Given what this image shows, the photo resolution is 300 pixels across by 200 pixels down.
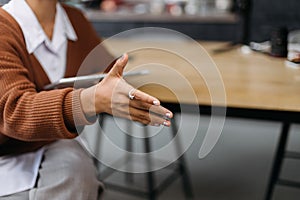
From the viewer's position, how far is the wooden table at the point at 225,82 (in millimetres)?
1256

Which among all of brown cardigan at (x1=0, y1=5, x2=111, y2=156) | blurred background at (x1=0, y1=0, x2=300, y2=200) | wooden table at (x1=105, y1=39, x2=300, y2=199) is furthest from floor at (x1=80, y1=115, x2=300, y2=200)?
brown cardigan at (x1=0, y1=5, x2=111, y2=156)

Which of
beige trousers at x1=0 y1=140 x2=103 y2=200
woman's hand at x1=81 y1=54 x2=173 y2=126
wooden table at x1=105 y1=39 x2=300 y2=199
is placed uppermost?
woman's hand at x1=81 y1=54 x2=173 y2=126

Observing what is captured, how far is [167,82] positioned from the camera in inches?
58.9

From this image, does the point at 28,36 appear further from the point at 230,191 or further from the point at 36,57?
the point at 230,191

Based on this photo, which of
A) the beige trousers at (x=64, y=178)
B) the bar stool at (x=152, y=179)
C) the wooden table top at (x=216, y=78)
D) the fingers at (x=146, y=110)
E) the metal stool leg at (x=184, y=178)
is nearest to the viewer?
the fingers at (x=146, y=110)

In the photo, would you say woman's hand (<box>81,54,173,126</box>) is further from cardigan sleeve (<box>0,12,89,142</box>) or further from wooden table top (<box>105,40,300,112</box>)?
wooden table top (<box>105,40,300,112</box>)

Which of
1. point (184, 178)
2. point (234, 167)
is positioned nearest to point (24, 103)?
point (184, 178)

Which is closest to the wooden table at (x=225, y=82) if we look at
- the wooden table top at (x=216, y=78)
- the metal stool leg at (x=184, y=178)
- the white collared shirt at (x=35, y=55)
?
the wooden table top at (x=216, y=78)

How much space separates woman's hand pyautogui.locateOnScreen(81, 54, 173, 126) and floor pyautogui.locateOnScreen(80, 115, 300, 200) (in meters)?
1.09

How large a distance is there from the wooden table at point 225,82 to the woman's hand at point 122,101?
13.3 inches

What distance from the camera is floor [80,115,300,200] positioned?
2342 mm

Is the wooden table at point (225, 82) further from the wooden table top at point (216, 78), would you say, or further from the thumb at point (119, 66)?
the thumb at point (119, 66)

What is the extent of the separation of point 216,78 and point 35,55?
2.10 feet

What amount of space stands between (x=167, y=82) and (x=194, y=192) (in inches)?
42.7
